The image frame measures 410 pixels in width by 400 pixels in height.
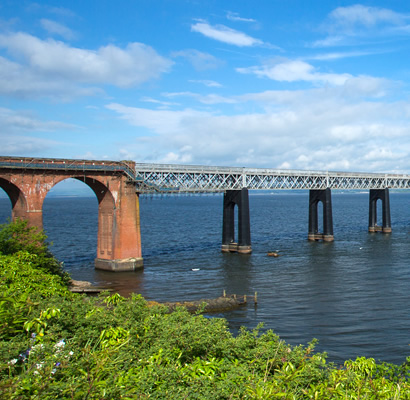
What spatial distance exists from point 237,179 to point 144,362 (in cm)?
5282

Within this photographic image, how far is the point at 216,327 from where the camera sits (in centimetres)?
1267

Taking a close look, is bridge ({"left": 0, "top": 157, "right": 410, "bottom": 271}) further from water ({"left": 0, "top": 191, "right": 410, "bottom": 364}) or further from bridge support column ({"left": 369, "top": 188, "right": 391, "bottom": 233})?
bridge support column ({"left": 369, "top": 188, "right": 391, "bottom": 233})

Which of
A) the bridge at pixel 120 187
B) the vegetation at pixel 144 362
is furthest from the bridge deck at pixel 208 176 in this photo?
the vegetation at pixel 144 362

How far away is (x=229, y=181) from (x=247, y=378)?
2100 inches

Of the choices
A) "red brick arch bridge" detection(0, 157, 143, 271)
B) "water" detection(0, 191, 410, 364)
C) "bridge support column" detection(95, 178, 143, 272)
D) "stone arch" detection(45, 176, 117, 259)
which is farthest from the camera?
"stone arch" detection(45, 176, 117, 259)

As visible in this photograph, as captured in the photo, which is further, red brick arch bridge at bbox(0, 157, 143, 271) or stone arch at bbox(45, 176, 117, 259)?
stone arch at bbox(45, 176, 117, 259)

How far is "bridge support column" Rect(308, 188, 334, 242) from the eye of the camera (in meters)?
71.5

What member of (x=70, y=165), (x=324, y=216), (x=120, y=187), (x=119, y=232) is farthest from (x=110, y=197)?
(x=324, y=216)

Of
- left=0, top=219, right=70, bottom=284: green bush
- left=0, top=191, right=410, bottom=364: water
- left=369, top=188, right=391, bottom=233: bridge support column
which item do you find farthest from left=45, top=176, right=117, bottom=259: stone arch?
left=369, top=188, right=391, bottom=233: bridge support column

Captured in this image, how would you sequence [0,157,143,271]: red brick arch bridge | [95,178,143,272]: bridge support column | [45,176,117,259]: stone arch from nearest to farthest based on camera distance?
[0,157,143,271]: red brick arch bridge
[95,178,143,272]: bridge support column
[45,176,117,259]: stone arch

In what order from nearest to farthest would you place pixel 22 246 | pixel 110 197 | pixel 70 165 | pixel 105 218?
1. pixel 22 246
2. pixel 70 165
3. pixel 110 197
4. pixel 105 218

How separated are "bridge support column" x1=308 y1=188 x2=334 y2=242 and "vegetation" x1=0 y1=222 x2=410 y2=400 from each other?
60.8m

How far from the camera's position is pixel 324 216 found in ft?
236

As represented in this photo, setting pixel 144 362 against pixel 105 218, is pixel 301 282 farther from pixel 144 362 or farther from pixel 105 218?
pixel 144 362
